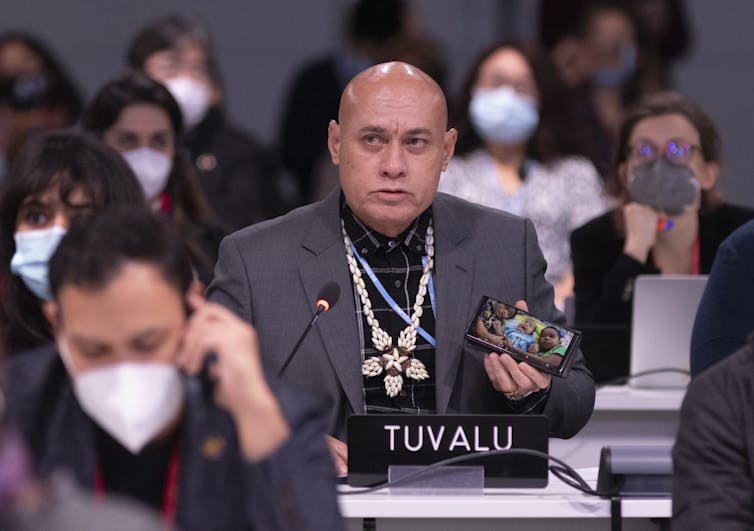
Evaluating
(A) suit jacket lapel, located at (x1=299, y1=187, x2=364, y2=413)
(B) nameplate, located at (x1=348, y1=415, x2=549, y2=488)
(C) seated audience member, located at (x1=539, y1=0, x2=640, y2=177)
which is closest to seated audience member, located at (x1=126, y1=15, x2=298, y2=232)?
(C) seated audience member, located at (x1=539, y1=0, x2=640, y2=177)

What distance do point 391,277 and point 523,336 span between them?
495mm

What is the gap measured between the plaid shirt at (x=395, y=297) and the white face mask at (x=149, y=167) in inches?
57.0

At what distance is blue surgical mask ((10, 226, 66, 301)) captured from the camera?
3.93 meters

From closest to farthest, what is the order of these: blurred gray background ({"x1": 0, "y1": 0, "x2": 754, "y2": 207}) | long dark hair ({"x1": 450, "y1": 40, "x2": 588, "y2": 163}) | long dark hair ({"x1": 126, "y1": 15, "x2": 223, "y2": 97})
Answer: long dark hair ({"x1": 450, "y1": 40, "x2": 588, "y2": 163}), long dark hair ({"x1": 126, "y1": 15, "x2": 223, "y2": 97}), blurred gray background ({"x1": 0, "y1": 0, "x2": 754, "y2": 207})

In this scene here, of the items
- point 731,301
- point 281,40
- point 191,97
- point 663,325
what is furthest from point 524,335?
point 281,40

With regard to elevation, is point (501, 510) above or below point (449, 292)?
below

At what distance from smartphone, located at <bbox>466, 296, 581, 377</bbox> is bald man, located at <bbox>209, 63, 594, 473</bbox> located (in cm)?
13

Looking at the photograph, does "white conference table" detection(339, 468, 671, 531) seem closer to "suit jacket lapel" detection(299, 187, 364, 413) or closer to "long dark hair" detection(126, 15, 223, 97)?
"suit jacket lapel" detection(299, 187, 364, 413)

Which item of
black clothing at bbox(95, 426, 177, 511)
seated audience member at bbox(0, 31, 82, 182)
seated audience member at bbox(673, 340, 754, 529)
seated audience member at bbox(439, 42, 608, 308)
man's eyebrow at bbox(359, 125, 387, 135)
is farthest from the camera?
seated audience member at bbox(0, 31, 82, 182)

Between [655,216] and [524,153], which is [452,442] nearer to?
[655,216]

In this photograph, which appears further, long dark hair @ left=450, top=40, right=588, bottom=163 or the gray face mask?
long dark hair @ left=450, top=40, right=588, bottom=163

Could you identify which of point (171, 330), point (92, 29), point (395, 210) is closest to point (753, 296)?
point (395, 210)

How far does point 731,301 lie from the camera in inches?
150

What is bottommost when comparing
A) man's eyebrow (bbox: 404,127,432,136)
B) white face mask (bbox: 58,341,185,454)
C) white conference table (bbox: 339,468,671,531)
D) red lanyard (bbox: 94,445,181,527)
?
white conference table (bbox: 339,468,671,531)
